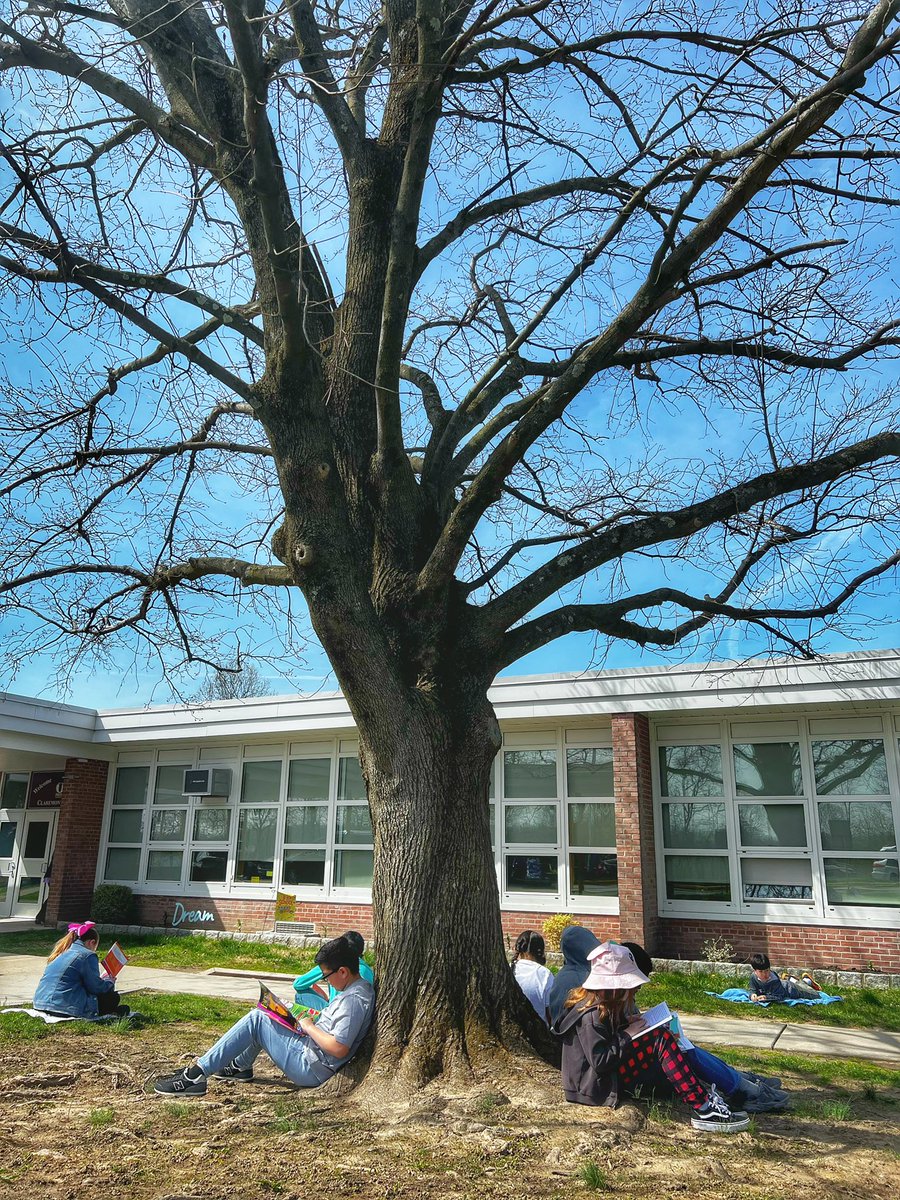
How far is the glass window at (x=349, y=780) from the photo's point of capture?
52.3 feet

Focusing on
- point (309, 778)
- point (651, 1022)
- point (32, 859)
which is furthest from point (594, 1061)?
point (32, 859)

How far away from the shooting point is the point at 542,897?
545 inches

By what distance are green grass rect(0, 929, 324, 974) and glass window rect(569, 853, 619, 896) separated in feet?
13.2

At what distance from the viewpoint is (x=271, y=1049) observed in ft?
18.0

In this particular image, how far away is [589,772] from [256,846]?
252 inches

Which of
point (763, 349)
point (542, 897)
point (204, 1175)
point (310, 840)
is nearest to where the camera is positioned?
point (204, 1175)

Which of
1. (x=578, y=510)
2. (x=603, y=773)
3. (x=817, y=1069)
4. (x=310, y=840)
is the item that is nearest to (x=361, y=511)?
(x=578, y=510)

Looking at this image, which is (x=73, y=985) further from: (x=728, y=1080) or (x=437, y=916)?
(x=728, y=1080)

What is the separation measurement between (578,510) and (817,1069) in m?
4.84

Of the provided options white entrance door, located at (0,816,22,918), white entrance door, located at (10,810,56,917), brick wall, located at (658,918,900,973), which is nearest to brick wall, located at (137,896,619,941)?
brick wall, located at (658,918,900,973)

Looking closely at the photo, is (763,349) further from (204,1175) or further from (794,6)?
(204,1175)

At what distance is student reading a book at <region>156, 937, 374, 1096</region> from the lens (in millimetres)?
5305

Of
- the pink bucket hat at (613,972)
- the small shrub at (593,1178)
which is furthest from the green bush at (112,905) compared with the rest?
the small shrub at (593,1178)

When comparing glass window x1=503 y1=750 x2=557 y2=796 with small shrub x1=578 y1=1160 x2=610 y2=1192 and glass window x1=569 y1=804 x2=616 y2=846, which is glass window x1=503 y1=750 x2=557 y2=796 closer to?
glass window x1=569 y1=804 x2=616 y2=846
